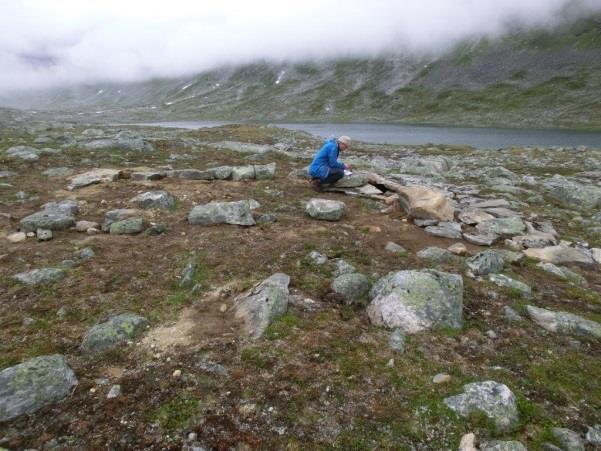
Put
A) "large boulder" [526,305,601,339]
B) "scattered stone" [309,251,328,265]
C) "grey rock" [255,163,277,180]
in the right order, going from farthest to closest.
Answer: "grey rock" [255,163,277,180] → "scattered stone" [309,251,328,265] → "large boulder" [526,305,601,339]

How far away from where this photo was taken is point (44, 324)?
8055 mm

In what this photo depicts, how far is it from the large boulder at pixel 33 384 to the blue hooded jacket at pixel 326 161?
536 inches

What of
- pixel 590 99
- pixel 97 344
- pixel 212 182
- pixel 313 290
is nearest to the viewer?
pixel 97 344

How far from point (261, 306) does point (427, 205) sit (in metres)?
9.08

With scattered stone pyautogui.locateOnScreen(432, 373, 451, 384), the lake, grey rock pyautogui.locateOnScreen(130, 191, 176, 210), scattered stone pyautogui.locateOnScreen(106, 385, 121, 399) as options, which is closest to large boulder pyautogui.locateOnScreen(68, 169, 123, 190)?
grey rock pyautogui.locateOnScreen(130, 191, 176, 210)

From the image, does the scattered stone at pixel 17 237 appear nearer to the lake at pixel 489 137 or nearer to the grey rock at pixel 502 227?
the grey rock at pixel 502 227

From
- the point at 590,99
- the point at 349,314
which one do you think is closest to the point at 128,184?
the point at 349,314

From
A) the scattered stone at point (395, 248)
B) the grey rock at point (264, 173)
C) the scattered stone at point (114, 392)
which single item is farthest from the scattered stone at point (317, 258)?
the grey rock at point (264, 173)

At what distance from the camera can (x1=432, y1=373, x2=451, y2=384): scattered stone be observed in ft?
21.4

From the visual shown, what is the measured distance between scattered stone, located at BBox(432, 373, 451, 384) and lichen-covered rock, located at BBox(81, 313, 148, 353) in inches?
213

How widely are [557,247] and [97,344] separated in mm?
13320

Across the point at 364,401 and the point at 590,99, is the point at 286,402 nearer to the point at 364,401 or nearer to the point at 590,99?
the point at 364,401

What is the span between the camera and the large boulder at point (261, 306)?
25.9 ft

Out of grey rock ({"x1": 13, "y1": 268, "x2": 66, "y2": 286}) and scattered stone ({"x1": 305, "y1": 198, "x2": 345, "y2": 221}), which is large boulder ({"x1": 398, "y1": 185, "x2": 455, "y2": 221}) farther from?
grey rock ({"x1": 13, "y1": 268, "x2": 66, "y2": 286})
